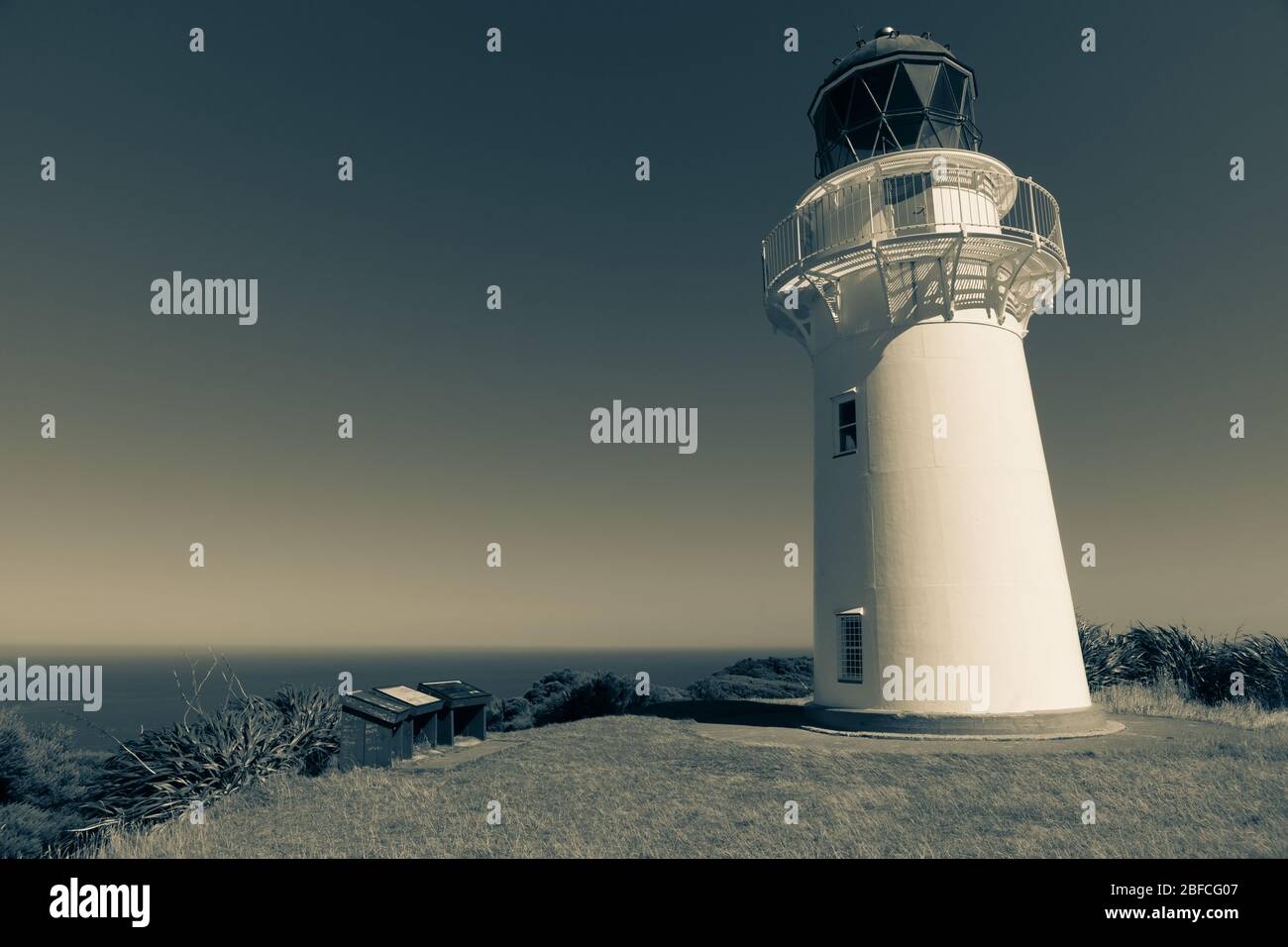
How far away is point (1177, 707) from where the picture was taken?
58.6 ft

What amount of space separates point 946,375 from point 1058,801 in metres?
8.72

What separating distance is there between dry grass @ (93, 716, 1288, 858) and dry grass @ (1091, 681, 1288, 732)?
150 inches

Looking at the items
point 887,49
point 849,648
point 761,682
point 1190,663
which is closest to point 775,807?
point 849,648

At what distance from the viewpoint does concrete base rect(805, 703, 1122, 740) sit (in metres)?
13.6

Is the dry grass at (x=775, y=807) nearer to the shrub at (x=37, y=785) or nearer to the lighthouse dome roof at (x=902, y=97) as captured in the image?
the shrub at (x=37, y=785)

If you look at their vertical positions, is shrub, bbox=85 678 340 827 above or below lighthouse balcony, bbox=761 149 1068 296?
below

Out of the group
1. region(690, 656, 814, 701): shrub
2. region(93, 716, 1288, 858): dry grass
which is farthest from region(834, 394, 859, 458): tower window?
region(690, 656, 814, 701): shrub

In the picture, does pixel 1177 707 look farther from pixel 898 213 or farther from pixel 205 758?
pixel 205 758

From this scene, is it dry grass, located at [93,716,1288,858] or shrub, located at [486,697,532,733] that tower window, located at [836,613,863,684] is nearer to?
dry grass, located at [93,716,1288,858]

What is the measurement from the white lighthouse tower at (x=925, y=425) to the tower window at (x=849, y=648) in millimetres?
36

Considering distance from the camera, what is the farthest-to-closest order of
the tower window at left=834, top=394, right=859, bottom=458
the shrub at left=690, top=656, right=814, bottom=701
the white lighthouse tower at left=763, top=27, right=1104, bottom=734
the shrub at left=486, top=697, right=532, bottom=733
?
the shrub at left=690, top=656, right=814, bottom=701 → the shrub at left=486, top=697, right=532, bottom=733 → the tower window at left=834, top=394, right=859, bottom=458 → the white lighthouse tower at left=763, top=27, right=1104, bottom=734

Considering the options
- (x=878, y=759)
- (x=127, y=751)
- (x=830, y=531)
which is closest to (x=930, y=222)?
(x=830, y=531)

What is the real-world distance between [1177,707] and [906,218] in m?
13.1
